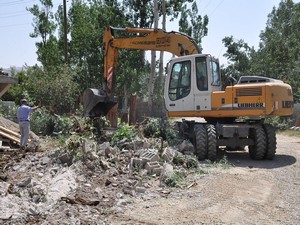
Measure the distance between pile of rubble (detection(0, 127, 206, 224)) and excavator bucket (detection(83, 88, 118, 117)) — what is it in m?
2.63

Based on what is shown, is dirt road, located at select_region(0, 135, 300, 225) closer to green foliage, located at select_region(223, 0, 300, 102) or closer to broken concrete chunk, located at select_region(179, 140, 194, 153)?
broken concrete chunk, located at select_region(179, 140, 194, 153)

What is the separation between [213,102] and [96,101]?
3676mm

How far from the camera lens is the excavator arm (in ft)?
41.2

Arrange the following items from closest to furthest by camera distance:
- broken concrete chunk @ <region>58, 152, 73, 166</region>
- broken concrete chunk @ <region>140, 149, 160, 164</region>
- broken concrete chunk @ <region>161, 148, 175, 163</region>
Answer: broken concrete chunk @ <region>58, 152, 73, 166</region>, broken concrete chunk @ <region>140, 149, 160, 164</region>, broken concrete chunk @ <region>161, 148, 175, 163</region>

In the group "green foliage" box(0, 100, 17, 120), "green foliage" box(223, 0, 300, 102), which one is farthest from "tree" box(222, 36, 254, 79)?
"green foliage" box(0, 100, 17, 120)

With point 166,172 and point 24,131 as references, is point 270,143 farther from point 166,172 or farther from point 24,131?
point 24,131

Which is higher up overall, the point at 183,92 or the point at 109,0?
the point at 109,0

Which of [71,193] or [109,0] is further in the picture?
[109,0]

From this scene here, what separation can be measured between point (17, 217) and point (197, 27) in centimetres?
2686

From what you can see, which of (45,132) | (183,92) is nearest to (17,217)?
(183,92)

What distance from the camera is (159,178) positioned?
822 cm

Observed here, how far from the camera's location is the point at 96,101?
40.1 ft

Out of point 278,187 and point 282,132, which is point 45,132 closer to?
point 278,187

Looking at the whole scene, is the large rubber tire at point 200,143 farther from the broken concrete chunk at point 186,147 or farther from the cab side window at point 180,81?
the cab side window at point 180,81
